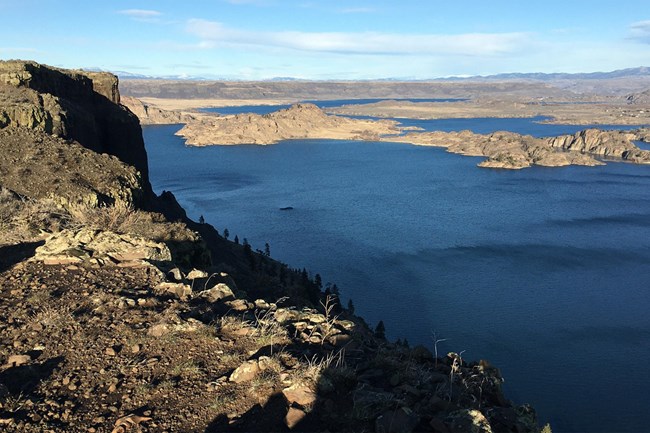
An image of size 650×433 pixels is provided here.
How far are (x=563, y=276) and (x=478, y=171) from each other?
271 ft

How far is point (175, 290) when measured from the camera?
11.8 m

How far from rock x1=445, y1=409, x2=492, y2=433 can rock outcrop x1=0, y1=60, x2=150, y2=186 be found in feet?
101

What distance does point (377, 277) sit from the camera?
58750 millimetres

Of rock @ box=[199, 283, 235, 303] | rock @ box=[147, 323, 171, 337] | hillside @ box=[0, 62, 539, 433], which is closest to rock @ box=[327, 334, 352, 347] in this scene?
hillside @ box=[0, 62, 539, 433]

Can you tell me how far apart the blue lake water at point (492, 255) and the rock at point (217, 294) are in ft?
102

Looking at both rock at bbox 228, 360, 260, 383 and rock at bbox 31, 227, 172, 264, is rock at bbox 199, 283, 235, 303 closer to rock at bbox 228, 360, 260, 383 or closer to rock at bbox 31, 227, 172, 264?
rock at bbox 31, 227, 172, 264

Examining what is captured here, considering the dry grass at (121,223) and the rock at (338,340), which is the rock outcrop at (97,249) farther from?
the rock at (338,340)

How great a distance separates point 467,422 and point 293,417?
2.74 m

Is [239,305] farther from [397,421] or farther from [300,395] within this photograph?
[397,421]

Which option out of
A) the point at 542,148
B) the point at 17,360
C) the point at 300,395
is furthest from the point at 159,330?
the point at 542,148

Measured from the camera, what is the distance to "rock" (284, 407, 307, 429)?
7.42 m

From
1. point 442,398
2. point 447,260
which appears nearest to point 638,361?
point 447,260

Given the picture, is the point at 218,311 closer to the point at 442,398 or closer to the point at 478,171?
the point at 442,398

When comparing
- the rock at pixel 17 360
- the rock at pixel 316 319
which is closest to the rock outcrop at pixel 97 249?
the rock at pixel 17 360
